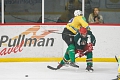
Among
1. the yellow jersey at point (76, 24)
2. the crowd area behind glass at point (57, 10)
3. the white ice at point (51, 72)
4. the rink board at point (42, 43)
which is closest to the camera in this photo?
the white ice at point (51, 72)

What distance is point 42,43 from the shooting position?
1166 centimetres

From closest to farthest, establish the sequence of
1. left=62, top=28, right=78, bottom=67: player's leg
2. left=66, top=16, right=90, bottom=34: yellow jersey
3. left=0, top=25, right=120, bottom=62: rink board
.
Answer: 1. left=66, top=16, right=90, bottom=34: yellow jersey
2. left=62, top=28, right=78, bottom=67: player's leg
3. left=0, top=25, right=120, bottom=62: rink board

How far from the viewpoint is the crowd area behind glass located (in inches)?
473

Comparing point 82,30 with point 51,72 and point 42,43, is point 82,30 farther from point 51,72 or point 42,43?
point 42,43

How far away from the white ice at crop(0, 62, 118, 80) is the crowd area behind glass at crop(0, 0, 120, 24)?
129cm

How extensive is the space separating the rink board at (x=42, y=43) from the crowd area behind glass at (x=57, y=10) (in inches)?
16.3

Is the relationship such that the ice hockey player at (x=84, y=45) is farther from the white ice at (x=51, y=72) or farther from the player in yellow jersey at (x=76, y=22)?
the white ice at (x=51, y=72)

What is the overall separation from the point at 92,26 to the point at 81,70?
5.44ft

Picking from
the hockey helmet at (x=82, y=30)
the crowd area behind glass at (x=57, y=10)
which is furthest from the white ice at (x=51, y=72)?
the crowd area behind glass at (x=57, y=10)

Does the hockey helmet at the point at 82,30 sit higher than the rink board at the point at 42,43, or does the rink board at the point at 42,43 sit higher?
the hockey helmet at the point at 82,30

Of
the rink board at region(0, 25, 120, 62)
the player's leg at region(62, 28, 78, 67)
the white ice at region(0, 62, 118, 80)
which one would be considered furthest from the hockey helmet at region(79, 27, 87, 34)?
the rink board at region(0, 25, 120, 62)

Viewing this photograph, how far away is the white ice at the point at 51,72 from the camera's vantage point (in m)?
9.42

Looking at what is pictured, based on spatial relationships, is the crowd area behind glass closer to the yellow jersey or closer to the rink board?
the rink board

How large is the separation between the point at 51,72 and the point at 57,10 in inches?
97.2
